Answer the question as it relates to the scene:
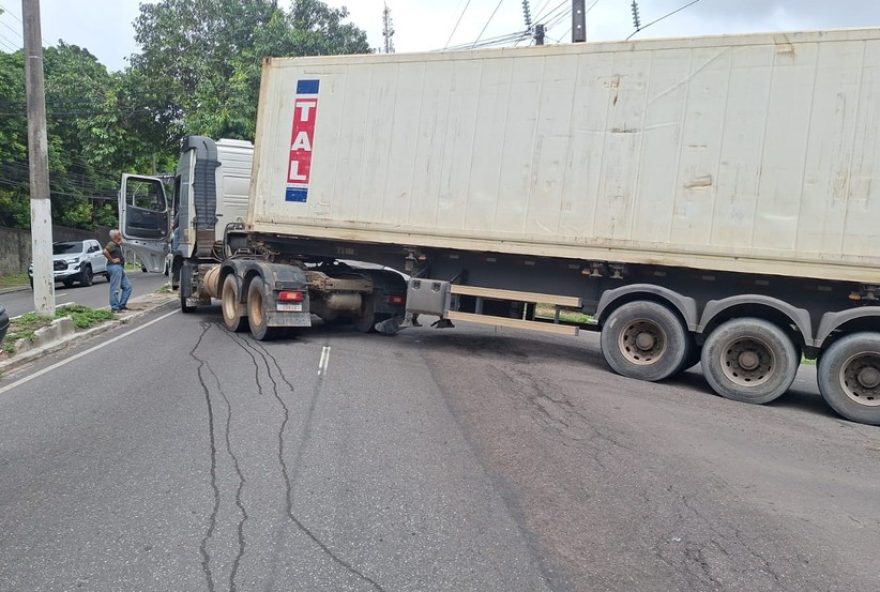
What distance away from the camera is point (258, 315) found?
→ 39.2 ft

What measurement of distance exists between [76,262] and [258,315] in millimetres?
17385

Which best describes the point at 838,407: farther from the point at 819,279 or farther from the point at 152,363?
the point at 152,363

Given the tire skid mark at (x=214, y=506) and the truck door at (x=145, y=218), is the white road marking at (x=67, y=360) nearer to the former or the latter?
the tire skid mark at (x=214, y=506)

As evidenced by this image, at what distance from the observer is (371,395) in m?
7.87

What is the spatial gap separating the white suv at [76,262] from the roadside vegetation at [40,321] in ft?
43.6

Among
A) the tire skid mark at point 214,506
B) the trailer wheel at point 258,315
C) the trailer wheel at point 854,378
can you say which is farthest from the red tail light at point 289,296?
the trailer wheel at point 854,378

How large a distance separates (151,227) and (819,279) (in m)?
13.2

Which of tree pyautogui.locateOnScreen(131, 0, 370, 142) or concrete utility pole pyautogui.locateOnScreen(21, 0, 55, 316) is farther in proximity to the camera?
tree pyautogui.locateOnScreen(131, 0, 370, 142)

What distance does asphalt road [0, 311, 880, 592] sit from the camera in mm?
3862

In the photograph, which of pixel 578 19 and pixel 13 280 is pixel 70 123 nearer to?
pixel 13 280

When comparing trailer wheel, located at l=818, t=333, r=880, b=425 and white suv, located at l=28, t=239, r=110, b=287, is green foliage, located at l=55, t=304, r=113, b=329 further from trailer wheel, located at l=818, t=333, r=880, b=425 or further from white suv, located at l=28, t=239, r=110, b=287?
white suv, located at l=28, t=239, r=110, b=287

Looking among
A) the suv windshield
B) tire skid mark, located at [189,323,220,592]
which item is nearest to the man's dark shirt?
tire skid mark, located at [189,323,220,592]

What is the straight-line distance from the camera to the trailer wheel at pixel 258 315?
37.8 feet

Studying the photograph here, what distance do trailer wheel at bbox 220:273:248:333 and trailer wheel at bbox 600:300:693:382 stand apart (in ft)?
19.9
